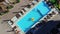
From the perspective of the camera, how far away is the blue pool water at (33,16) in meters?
20.8

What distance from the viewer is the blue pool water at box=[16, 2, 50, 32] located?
820 inches

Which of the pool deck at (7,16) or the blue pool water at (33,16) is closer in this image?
the pool deck at (7,16)

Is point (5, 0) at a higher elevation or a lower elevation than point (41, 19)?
higher

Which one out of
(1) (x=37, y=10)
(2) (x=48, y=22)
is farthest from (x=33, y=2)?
(2) (x=48, y=22)

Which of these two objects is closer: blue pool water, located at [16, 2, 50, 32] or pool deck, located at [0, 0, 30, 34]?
pool deck, located at [0, 0, 30, 34]

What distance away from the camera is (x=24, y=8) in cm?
2120

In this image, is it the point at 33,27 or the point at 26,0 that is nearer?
the point at 33,27

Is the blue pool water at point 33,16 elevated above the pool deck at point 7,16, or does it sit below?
below

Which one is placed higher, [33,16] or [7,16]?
[7,16]

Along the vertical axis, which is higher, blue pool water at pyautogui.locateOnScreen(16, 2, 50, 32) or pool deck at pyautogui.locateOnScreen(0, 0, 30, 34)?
pool deck at pyautogui.locateOnScreen(0, 0, 30, 34)

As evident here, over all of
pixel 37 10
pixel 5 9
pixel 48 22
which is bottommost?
pixel 48 22

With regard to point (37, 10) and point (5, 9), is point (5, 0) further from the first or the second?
point (37, 10)

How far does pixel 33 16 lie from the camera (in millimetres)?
21281

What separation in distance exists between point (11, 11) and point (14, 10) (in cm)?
25
